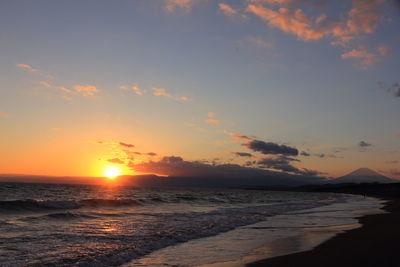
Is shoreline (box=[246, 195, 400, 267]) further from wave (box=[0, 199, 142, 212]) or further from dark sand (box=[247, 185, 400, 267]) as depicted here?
wave (box=[0, 199, 142, 212])

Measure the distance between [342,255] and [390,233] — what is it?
691cm

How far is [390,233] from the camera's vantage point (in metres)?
16.0

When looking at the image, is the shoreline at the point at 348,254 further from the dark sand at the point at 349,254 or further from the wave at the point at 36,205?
the wave at the point at 36,205

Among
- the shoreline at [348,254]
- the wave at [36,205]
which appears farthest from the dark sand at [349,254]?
the wave at [36,205]

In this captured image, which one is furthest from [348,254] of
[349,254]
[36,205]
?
[36,205]

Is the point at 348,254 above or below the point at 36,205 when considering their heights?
above

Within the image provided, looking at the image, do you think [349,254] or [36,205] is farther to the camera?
[36,205]

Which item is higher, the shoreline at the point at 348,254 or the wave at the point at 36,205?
the shoreline at the point at 348,254

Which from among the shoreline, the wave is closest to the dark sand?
the shoreline

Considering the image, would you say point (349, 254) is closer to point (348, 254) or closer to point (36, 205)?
point (348, 254)

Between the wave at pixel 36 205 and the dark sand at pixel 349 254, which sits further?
the wave at pixel 36 205

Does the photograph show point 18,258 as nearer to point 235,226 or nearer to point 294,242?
point 294,242

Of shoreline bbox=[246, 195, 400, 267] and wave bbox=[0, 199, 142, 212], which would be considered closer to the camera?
shoreline bbox=[246, 195, 400, 267]

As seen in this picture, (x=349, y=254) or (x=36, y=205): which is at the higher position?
(x=349, y=254)
